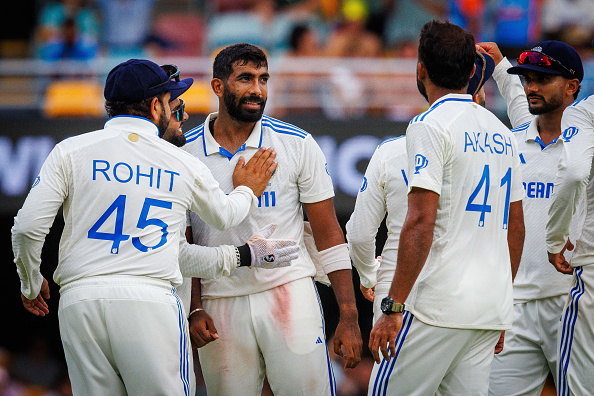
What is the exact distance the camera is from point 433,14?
12.3 metres

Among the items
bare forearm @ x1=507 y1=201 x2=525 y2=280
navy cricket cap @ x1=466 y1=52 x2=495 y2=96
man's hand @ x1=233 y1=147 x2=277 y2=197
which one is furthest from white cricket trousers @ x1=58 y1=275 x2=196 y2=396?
navy cricket cap @ x1=466 y1=52 x2=495 y2=96

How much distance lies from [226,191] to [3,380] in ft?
22.4

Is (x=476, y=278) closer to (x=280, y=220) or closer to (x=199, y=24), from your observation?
(x=280, y=220)

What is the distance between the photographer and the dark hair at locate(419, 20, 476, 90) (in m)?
3.83

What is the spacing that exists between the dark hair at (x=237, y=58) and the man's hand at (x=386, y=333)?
1786 millimetres

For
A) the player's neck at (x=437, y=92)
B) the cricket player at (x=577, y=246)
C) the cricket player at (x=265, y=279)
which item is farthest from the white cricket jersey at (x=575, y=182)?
the cricket player at (x=265, y=279)

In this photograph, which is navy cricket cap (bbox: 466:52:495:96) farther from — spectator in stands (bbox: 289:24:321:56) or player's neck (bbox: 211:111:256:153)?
spectator in stands (bbox: 289:24:321:56)

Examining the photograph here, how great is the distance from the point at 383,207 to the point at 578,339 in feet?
4.19

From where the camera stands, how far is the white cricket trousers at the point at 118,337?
385 cm

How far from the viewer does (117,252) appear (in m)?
3.89

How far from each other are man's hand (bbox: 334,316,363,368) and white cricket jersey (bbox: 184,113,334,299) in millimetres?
392

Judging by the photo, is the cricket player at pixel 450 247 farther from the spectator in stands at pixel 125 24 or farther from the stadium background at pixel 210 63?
the spectator in stands at pixel 125 24

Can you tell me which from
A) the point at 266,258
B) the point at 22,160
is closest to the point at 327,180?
the point at 266,258

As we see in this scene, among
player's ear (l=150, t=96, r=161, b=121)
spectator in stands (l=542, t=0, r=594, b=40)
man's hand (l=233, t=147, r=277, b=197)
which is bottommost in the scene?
man's hand (l=233, t=147, r=277, b=197)
